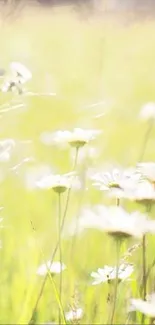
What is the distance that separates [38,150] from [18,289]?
10.4 inches

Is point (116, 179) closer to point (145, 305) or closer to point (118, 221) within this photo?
point (118, 221)

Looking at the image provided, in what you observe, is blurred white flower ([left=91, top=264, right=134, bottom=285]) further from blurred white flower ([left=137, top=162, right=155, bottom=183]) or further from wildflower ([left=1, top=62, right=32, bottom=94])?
wildflower ([left=1, top=62, right=32, bottom=94])

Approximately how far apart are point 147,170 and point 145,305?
243 millimetres

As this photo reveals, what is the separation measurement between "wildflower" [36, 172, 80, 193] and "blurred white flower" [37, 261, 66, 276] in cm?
13

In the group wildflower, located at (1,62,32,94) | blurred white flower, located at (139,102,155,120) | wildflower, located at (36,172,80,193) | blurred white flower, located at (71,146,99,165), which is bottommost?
wildflower, located at (36,172,80,193)

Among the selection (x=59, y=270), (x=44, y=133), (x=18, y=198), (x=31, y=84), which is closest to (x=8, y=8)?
(x=31, y=84)

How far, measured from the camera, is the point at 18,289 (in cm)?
117

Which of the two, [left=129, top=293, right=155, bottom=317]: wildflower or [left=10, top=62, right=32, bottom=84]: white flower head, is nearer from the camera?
[left=129, top=293, right=155, bottom=317]: wildflower

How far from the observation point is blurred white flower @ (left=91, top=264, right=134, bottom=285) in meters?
1.12

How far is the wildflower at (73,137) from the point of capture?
119 centimetres

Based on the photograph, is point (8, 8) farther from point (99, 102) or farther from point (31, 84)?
point (99, 102)

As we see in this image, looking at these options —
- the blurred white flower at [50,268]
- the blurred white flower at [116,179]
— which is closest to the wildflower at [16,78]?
the blurred white flower at [116,179]

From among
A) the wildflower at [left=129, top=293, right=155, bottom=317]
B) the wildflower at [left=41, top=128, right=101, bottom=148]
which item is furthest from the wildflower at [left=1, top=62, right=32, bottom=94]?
the wildflower at [left=129, top=293, right=155, bottom=317]

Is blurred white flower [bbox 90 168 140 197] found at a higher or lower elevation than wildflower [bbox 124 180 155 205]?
higher
